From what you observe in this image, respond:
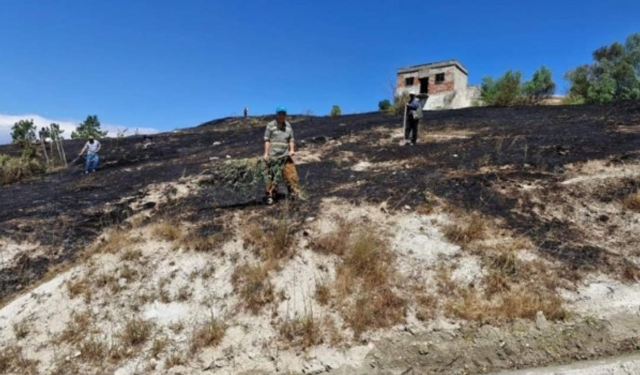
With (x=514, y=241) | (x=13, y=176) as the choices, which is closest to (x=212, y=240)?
(x=514, y=241)

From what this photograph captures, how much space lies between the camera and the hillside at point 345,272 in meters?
3.93

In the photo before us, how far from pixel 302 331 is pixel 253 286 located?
0.88 metres

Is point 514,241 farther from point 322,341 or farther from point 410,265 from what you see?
point 322,341

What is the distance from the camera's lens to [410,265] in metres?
4.96

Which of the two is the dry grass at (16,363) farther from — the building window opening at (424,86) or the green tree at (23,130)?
the building window opening at (424,86)

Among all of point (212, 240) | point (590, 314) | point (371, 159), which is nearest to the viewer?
point (590, 314)

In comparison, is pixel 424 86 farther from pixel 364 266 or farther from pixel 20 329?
pixel 20 329

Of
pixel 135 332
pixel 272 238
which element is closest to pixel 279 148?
pixel 272 238

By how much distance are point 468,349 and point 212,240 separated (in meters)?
3.33

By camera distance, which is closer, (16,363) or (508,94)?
(16,363)

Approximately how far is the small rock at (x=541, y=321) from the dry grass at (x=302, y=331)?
2143 mm

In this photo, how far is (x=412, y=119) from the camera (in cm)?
1001

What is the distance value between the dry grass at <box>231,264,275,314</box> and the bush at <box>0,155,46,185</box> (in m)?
9.89

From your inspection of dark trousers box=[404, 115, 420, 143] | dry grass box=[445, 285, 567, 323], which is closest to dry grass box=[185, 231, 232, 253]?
dry grass box=[445, 285, 567, 323]
